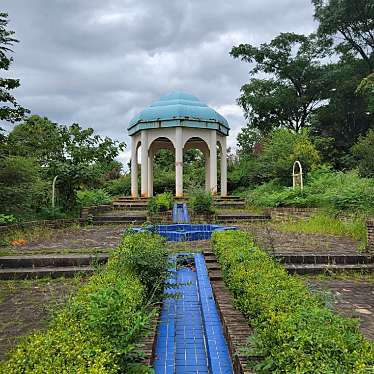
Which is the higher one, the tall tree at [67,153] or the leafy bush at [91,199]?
the tall tree at [67,153]

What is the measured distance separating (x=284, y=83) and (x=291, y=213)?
18.9 metres

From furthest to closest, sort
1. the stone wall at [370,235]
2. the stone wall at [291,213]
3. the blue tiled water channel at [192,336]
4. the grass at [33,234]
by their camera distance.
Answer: the stone wall at [291,213] < the grass at [33,234] < the stone wall at [370,235] < the blue tiled water channel at [192,336]

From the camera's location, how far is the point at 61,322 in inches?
117

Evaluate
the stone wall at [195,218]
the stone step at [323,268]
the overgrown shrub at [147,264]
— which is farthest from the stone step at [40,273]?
the stone wall at [195,218]

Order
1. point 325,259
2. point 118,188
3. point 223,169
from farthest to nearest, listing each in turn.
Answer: point 118,188
point 223,169
point 325,259

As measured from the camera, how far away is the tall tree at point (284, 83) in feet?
95.2

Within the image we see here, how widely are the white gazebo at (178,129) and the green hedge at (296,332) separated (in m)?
14.5

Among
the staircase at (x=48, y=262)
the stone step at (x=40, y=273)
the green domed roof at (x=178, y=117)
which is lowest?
the stone step at (x=40, y=273)

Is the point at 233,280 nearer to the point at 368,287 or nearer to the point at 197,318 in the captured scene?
the point at 197,318

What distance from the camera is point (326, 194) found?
1370cm

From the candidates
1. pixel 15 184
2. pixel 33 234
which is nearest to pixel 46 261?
pixel 33 234

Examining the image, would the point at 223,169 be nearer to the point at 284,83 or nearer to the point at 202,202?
the point at 202,202

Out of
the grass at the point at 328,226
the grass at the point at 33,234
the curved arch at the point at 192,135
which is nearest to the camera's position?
the grass at the point at 33,234

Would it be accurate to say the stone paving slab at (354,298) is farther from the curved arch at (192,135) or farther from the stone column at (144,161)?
the stone column at (144,161)
